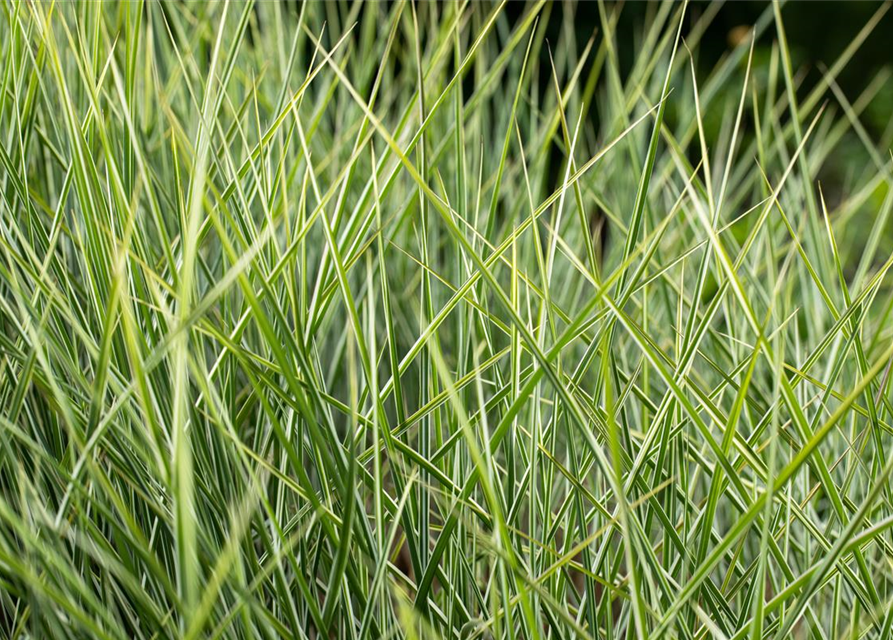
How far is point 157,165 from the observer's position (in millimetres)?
762

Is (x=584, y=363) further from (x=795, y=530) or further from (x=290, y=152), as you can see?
(x=290, y=152)

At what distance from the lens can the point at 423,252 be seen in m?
0.52

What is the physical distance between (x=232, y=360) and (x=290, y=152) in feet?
1.12

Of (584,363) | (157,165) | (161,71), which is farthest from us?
(161,71)

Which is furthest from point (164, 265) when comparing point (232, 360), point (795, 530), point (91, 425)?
point (795, 530)

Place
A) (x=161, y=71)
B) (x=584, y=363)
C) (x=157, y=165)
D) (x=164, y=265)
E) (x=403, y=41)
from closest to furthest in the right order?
(x=584, y=363)
(x=164, y=265)
(x=157, y=165)
(x=161, y=71)
(x=403, y=41)

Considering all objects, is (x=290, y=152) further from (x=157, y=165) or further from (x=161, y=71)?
(x=161, y=71)

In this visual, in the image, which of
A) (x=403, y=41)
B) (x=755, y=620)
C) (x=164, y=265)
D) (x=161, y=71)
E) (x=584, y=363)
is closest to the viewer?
(x=755, y=620)

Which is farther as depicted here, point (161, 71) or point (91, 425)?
point (161, 71)

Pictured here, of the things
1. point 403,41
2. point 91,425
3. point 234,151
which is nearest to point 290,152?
point 234,151

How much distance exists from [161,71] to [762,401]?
0.74 meters

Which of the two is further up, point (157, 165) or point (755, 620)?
point (755, 620)

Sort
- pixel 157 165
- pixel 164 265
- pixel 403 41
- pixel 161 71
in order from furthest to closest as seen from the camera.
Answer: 1. pixel 403 41
2. pixel 161 71
3. pixel 157 165
4. pixel 164 265

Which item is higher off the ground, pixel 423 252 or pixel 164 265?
pixel 423 252
